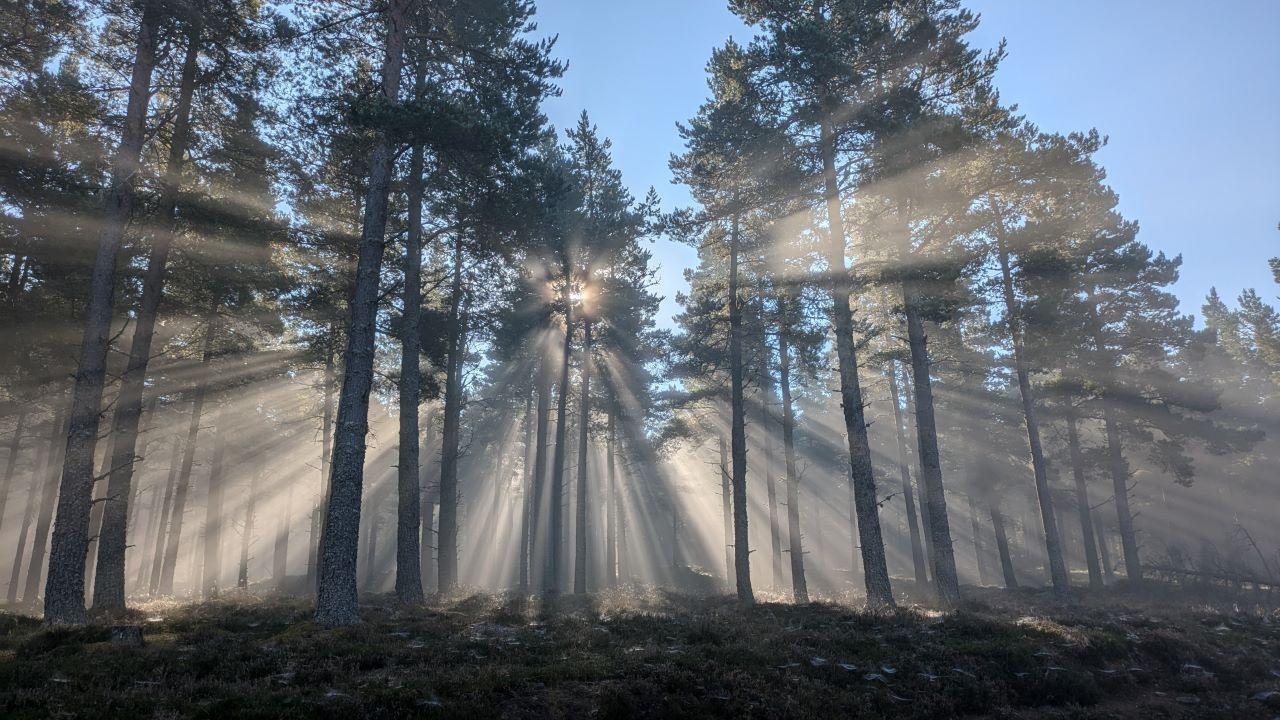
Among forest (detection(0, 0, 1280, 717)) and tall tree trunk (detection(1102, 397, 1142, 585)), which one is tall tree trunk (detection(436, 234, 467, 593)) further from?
tall tree trunk (detection(1102, 397, 1142, 585))

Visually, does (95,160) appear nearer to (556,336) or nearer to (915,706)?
(556,336)

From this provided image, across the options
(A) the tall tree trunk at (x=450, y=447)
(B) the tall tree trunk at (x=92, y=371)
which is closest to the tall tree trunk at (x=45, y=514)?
(A) the tall tree trunk at (x=450, y=447)

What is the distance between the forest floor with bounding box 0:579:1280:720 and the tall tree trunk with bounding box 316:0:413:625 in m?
0.67

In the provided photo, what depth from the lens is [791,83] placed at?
15969mm

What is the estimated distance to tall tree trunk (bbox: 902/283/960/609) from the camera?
16.7 m

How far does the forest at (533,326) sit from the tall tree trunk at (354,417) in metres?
0.06

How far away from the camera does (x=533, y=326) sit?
23922 millimetres

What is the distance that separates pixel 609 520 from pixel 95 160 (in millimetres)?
29126

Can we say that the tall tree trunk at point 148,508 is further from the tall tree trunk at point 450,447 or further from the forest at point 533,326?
the tall tree trunk at point 450,447

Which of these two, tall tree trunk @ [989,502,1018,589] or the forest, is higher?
the forest

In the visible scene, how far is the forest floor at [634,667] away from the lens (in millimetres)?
5805

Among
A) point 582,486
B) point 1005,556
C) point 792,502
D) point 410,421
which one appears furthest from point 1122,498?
point 410,421

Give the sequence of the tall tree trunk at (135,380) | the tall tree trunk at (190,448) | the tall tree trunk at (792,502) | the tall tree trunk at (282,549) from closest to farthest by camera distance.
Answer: the tall tree trunk at (135,380), the tall tree trunk at (190,448), the tall tree trunk at (792,502), the tall tree trunk at (282,549)

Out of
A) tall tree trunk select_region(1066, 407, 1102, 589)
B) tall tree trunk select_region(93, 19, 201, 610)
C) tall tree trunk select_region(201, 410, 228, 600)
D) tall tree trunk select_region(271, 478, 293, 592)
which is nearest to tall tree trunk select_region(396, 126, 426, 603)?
tall tree trunk select_region(93, 19, 201, 610)
